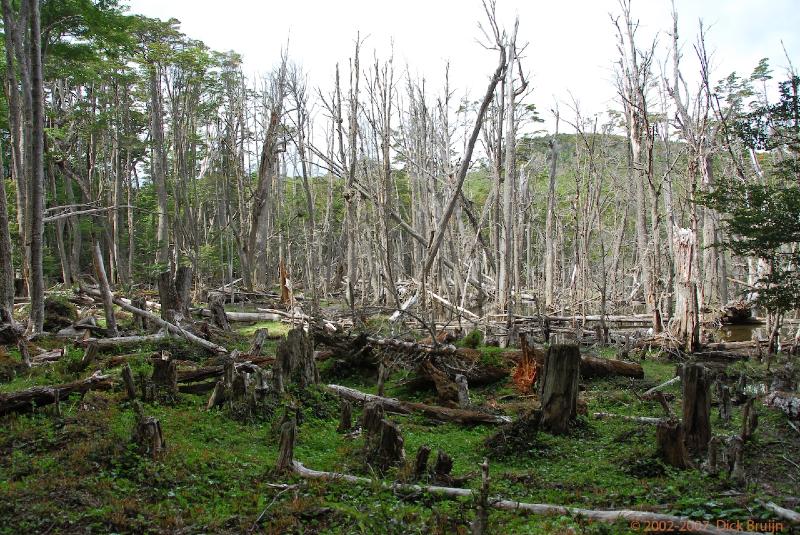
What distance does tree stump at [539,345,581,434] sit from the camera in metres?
6.91

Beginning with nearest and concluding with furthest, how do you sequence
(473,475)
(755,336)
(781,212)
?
(473,475) < (781,212) < (755,336)

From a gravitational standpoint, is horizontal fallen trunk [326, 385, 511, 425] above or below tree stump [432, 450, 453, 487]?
below

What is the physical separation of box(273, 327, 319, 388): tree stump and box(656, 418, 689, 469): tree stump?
4.79 metres

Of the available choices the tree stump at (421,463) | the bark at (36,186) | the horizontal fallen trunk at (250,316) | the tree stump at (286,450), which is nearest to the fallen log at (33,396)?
the tree stump at (286,450)

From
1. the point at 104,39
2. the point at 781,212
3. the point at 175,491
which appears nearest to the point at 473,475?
the point at 175,491

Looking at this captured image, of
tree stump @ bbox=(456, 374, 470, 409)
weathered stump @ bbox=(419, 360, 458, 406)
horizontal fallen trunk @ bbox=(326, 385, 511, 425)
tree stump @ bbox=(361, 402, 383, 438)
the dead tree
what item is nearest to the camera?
tree stump @ bbox=(361, 402, 383, 438)

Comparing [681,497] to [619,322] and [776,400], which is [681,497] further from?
[619,322]

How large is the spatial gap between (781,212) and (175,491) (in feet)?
26.0

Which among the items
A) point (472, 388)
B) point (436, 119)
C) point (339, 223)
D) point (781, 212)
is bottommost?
point (472, 388)

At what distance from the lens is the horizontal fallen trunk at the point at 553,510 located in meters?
3.74

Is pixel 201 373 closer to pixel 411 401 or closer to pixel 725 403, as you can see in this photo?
pixel 411 401

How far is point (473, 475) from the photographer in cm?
545

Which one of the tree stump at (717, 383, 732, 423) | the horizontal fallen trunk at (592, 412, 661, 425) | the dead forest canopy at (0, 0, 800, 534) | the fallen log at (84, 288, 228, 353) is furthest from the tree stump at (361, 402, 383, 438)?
the fallen log at (84, 288, 228, 353)

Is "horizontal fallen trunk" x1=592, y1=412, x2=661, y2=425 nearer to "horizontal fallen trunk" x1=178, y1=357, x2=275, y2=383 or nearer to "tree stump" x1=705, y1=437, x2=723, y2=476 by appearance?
"tree stump" x1=705, y1=437, x2=723, y2=476
